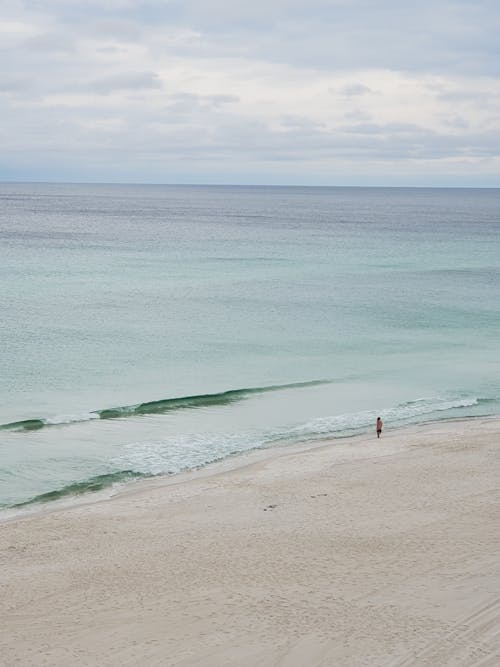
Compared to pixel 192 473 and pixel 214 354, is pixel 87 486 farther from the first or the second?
pixel 214 354

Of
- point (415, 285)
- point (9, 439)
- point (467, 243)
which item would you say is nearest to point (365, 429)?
point (9, 439)

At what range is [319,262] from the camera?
283 feet

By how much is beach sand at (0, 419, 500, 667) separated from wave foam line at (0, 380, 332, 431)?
7530 mm

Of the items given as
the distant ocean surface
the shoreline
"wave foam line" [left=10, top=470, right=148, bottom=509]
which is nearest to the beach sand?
the shoreline

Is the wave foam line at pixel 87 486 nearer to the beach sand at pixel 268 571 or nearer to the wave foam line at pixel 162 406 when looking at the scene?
the beach sand at pixel 268 571

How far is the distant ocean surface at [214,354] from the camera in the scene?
31.1 metres

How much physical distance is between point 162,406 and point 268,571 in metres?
16.9

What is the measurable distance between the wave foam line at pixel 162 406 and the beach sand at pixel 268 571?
7530mm

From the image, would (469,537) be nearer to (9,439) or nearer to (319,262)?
(9,439)

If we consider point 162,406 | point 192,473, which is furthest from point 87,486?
point 162,406

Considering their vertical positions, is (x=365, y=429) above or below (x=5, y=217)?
below

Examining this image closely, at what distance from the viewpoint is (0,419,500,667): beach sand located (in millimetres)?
16047

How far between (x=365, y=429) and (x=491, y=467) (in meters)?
6.82

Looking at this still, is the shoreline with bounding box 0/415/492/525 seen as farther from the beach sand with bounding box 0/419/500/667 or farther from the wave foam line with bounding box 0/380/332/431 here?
the wave foam line with bounding box 0/380/332/431
